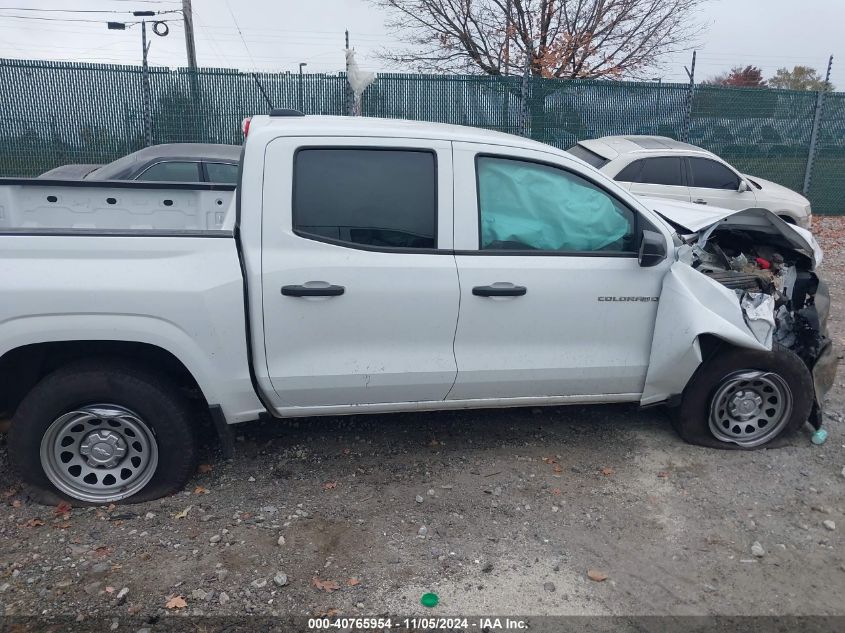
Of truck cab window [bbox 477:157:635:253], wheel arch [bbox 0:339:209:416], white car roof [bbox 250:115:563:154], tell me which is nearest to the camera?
wheel arch [bbox 0:339:209:416]

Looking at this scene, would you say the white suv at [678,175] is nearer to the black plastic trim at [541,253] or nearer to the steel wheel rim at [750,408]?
the steel wheel rim at [750,408]

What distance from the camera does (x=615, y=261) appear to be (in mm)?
3939

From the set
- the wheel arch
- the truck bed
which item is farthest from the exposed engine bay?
the truck bed

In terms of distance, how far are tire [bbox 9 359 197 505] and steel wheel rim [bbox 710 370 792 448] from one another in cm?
308

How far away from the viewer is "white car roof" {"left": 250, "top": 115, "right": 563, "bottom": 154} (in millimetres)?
3695

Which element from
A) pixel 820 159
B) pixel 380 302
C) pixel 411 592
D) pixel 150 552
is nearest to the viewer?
pixel 411 592

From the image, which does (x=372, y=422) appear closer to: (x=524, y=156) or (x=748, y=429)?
(x=524, y=156)

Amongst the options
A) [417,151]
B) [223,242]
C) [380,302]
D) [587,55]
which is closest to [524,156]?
[417,151]

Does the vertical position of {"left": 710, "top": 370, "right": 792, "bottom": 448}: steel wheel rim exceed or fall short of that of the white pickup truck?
it falls short

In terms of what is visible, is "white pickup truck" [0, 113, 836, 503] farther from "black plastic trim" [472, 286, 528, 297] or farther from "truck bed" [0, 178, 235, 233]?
"truck bed" [0, 178, 235, 233]

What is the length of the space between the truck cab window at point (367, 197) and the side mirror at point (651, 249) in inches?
44.7

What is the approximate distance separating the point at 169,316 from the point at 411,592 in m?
1.71

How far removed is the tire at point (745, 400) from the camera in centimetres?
424

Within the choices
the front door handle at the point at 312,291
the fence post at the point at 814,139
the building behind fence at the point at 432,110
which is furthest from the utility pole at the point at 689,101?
the front door handle at the point at 312,291
